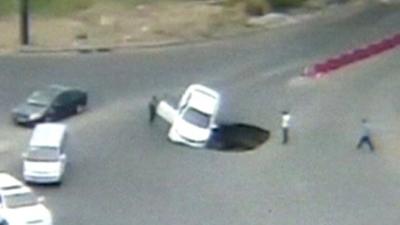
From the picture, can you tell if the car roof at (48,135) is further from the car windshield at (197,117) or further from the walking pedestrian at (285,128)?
the walking pedestrian at (285,128)

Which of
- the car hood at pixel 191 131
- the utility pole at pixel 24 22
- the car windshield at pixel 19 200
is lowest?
the utility pole at pixel 24 22

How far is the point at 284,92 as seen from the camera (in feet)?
149

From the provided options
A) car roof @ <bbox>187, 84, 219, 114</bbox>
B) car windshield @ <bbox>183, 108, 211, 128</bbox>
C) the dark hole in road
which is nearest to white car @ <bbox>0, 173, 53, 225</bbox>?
the dark hole in road

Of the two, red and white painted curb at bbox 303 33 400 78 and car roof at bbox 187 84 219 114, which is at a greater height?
car roof at bbox 187 84 219 114

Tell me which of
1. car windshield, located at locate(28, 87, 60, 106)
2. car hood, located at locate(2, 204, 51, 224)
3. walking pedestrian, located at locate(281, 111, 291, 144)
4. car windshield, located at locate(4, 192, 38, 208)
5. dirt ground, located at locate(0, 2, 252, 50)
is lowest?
dirt ground, located at locate(0, 2, 252, 50)

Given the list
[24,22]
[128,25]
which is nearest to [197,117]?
[24,22]

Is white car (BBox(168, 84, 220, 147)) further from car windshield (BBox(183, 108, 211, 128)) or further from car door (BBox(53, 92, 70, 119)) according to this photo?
car door (BBox(53, 92, 70, 119))

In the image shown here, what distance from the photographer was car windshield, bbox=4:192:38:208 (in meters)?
35.2

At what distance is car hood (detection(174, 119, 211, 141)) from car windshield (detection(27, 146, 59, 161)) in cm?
410

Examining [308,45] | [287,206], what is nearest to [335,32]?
[308,45]

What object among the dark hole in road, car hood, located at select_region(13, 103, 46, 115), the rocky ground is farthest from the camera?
the rocky ground

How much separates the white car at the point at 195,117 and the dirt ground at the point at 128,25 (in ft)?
23.7

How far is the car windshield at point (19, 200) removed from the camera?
35188 millimetres

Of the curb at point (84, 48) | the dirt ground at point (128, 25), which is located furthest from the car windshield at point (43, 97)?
the dirt ground at point (128, 25)
